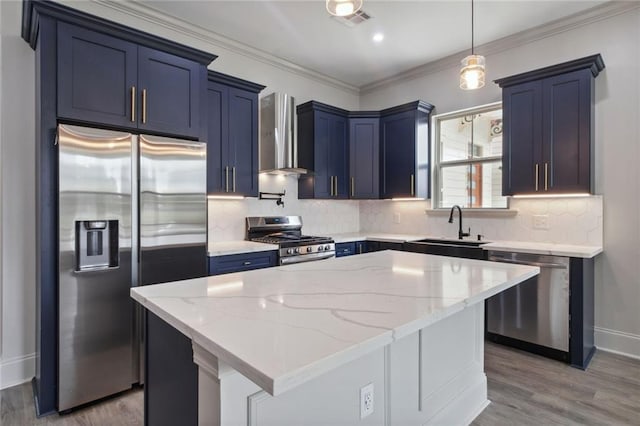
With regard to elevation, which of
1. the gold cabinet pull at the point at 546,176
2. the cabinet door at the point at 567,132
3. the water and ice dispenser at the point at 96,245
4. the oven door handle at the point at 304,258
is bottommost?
the oven door handle at the point at 304,258

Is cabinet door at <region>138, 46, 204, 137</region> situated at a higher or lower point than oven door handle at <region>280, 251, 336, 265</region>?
higher

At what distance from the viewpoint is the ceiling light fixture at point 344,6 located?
5.52ft

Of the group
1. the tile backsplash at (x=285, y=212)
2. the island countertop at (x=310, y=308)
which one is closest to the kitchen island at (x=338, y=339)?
the island countertop at (x=310, y=308)

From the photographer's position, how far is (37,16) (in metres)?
2.16

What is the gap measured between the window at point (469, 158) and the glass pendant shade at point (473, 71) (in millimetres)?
1849

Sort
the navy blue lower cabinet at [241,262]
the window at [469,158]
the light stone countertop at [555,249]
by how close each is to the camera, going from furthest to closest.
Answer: the window at [469,158] → the navy blue lower cabinet at [241,262] → the light stone countertop at [555,249]

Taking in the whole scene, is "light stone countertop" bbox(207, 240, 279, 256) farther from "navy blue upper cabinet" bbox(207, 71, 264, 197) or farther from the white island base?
the white island base

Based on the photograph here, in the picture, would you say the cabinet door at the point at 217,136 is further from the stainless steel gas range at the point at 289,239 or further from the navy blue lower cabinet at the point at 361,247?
the navy blue lower cabinet at the point at 361,247

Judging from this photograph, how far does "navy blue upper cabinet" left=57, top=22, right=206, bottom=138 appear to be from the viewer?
2.23 metres

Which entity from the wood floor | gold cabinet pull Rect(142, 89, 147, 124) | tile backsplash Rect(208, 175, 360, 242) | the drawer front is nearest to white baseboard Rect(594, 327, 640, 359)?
the wood floor

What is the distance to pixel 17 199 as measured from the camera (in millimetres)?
2516

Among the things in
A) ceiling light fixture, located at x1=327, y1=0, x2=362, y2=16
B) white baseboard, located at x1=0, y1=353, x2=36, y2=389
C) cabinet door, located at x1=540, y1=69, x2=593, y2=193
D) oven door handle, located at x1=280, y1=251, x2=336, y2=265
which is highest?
ceiling light fixture, located at x1=327, y1=0, x2=362, y2=16

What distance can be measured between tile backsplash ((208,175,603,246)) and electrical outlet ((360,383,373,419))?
2.55 meters

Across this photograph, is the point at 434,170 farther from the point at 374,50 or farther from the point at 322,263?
the point at 322,263
